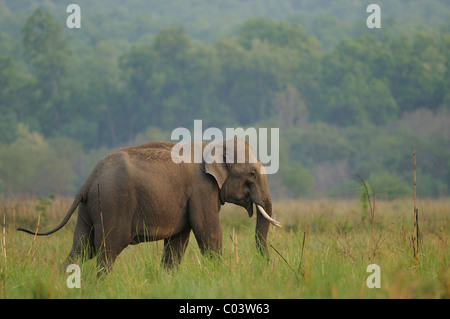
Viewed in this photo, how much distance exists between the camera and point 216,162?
293 inches

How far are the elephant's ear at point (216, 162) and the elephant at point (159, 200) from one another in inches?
0.4

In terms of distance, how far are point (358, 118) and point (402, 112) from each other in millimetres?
4142

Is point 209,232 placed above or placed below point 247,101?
below

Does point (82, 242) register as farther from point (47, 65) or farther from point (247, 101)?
point (47, 65)

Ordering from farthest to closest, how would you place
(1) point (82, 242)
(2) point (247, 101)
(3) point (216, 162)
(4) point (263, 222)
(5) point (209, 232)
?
1. (2) point (247, 101)
2. (4) point (263, 222)
3. (3) point (216, 162)
4. (5) point (209, 232)
5. (1) point (82, 242)

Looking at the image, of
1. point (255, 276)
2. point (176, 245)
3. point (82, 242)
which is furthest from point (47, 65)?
point (255, 276)

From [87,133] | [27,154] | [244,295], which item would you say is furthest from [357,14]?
[244,295]

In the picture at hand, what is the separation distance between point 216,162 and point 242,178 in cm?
38

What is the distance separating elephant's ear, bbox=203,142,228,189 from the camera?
7336 mm

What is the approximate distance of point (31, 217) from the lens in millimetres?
12820

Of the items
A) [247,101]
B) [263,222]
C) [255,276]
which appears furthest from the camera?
[247,101]
